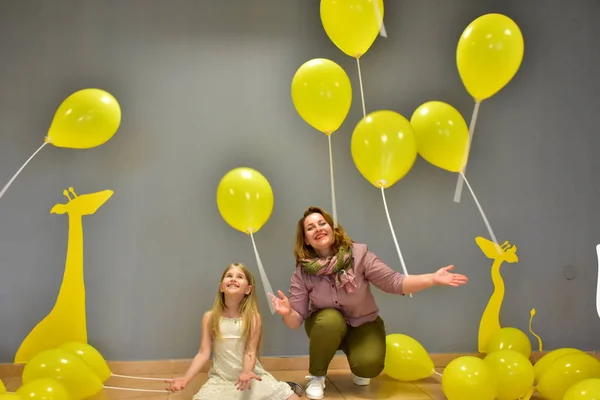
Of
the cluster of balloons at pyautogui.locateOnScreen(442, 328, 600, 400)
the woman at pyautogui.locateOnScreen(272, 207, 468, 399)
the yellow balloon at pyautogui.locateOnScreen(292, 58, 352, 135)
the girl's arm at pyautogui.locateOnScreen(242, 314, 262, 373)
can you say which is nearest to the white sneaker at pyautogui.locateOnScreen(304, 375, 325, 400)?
the woman at pyautogui.locateOnScreen(272, 207, 468, 399)

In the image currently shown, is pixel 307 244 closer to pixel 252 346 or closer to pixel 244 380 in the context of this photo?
pixel 252 346

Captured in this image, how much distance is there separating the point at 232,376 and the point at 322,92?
119 centimetres

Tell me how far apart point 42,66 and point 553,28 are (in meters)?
2.56

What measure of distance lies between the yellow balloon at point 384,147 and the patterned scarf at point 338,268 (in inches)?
13.5

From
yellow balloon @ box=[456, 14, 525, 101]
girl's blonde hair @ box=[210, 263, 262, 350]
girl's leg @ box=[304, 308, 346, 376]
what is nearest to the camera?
yellow balloon @ box=[456, 14, 525, 101]

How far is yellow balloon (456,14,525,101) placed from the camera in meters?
2.75

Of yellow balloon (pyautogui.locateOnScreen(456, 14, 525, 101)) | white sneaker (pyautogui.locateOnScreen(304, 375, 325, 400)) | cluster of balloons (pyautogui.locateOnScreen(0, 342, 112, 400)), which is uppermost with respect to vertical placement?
yellow balloon (pyautogui.locateOnScreen(456, 14, 525, 101))

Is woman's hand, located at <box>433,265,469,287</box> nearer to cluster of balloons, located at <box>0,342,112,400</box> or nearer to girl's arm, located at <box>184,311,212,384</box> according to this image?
girl's arm, located at <box>184,311,212,384</box>

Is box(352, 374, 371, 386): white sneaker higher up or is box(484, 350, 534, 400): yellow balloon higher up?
box(484, 350, 534, 400): yellow balloon

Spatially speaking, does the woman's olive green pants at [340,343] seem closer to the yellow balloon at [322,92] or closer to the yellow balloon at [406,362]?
the yellow balloon at [406,362]

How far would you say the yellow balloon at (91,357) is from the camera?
3040 millimetres

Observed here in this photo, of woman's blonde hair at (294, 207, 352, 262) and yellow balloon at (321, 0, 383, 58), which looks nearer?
yellow balloon at (321, 0, 383, 58)

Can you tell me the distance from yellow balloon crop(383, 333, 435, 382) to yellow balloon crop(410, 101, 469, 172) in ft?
2.68

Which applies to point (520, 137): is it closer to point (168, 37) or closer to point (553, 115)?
point (553, 115)
